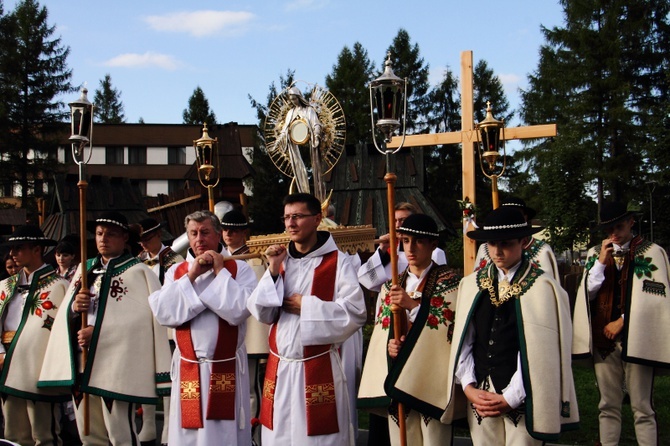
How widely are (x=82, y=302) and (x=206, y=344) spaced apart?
1.24 meters

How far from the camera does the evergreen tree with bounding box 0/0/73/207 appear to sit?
34.7m

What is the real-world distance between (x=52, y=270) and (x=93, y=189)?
16933 millimetres

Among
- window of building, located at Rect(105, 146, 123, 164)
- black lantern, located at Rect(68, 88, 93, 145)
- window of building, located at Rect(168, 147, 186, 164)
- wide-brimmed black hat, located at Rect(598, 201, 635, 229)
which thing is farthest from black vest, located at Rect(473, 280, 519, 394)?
window of building, located at Rect(105, 146, 123, 164)

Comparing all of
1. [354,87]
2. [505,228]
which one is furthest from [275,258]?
[354,87]

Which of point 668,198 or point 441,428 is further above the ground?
point 668,198

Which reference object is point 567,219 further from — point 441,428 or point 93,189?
point 441,428

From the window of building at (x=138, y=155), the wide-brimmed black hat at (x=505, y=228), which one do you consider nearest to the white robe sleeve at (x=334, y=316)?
the wide-brimmed black hat at (x=505, y=228)

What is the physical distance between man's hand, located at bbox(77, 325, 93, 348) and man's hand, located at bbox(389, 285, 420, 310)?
2.55m

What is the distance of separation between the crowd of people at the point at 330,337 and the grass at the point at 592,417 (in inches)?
37.0

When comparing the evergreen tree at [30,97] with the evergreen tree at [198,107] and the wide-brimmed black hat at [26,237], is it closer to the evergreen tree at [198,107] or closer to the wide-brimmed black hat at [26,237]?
the evergreen tree at [198,107]

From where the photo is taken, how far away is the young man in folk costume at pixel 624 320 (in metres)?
6.16

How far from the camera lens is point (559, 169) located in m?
21.9

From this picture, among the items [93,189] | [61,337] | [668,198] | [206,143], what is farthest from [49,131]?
[61,337]

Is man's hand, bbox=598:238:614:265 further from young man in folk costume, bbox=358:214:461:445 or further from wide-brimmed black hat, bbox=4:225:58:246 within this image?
wide-brimmed black hat, bbox=4:225:58:246
